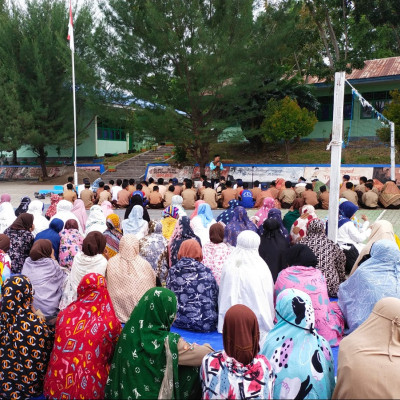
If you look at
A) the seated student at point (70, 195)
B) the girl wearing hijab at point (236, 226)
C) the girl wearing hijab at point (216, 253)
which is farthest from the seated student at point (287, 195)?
the girl wearing hijab at point (216, 253)

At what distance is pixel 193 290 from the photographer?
443 centimetres

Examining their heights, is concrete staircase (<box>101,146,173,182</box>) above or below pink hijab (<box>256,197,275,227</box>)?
above

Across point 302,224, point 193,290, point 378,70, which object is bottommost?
point 193,290

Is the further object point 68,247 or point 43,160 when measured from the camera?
point 43,160

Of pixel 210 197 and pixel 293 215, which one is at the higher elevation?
pixel 293 215

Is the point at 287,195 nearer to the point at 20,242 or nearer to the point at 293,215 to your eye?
the point at 293,215

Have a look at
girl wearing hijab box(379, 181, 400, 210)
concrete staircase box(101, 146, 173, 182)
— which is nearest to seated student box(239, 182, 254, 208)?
girl wearing hijab box(379, 181, 400, 210)

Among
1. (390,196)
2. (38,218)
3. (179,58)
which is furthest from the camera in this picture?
(179,58)

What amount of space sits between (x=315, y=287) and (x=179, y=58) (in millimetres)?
15756

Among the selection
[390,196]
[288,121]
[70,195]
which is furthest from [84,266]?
[288,121]

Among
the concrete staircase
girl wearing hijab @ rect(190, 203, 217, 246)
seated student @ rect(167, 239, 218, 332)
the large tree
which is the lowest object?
seated student @ rect(167, 239, 218, 332)

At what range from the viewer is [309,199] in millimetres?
11672

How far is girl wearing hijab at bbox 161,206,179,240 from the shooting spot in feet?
22.3

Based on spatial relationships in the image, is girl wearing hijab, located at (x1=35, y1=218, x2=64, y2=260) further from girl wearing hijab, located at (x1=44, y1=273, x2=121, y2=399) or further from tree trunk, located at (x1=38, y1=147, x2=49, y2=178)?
tree trunk, located at (x1=38, y1=147, x2=49, y2=178)
